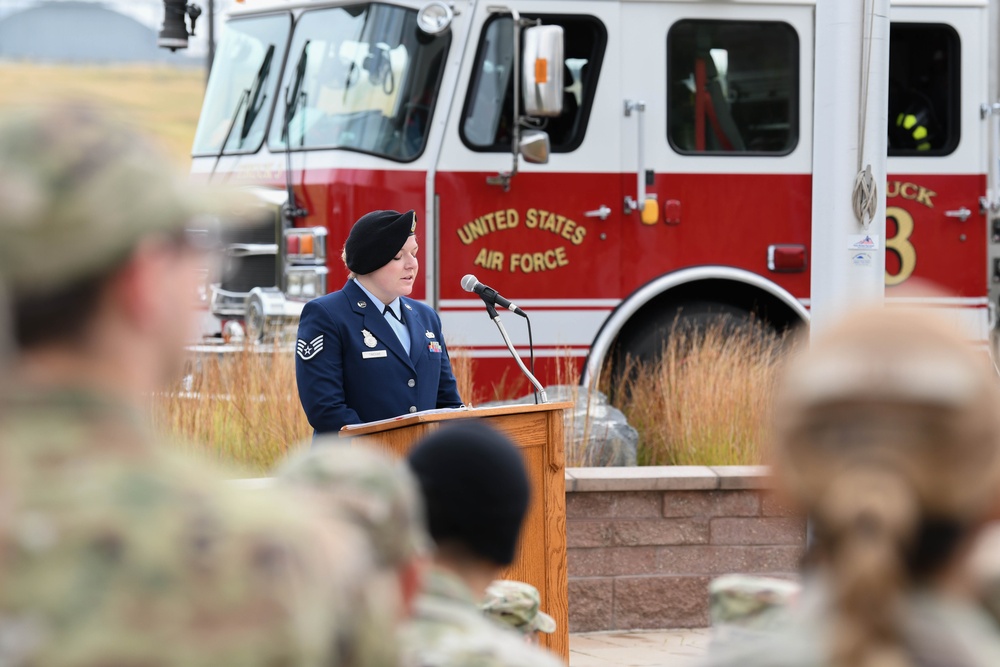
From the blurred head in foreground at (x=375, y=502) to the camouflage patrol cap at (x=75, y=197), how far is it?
0.34 metres

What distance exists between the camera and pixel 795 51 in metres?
9.50

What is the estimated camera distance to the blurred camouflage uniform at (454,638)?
1.83 m

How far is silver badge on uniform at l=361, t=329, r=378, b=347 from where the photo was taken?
5055mm

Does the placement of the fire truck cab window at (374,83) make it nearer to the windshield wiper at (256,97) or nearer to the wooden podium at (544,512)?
the windshield wiper at (256,97)

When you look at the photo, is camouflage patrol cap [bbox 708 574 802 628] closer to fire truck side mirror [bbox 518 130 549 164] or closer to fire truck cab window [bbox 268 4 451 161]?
fire truck side mirror [bbox 518 130 549 164]

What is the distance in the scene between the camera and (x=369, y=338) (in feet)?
16.6

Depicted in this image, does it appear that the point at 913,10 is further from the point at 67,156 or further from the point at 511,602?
the point at 67,156

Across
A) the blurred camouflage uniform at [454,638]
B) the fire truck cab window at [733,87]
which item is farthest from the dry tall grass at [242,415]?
the blurred camouflage uniform at [454,638]

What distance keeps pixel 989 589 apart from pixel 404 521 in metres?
0.65

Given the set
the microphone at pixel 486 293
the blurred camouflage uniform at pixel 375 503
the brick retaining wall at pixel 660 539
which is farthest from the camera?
the brick retaining wall at pixel 660 539

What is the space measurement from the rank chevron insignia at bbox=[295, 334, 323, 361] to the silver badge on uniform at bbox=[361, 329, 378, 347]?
0.50 ft

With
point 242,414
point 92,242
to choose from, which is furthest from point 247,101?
point 92,242

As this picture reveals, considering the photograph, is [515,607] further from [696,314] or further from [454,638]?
[696,314]

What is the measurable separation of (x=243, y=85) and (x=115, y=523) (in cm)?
843
